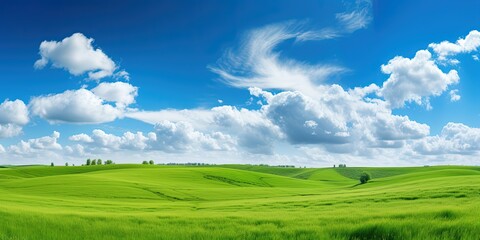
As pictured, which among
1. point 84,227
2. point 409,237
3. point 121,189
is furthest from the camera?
point 121,189

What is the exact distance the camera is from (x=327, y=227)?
11.9 m

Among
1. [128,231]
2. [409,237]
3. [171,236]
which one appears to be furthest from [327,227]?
[128,231]

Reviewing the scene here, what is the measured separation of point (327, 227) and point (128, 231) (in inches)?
253

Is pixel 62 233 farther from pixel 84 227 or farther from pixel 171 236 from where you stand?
pixel 171 236

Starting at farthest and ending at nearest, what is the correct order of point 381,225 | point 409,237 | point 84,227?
point 84,227 → point 381,225 → point 409,237

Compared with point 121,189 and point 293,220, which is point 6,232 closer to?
point 293,220

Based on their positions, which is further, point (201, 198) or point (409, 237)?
point (201, 198)

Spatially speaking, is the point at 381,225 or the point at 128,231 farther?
the point at 128,231

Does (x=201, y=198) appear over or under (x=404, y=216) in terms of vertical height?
under

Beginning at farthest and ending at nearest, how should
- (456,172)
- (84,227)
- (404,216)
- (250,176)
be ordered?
(250,176)
(456,172)
(84,227)
(404,216)

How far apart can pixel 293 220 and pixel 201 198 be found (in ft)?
126

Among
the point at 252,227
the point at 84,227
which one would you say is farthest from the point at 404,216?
the point at 84,227

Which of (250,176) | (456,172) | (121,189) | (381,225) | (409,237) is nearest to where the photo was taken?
(409,237)

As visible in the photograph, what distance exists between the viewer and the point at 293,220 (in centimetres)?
1429
